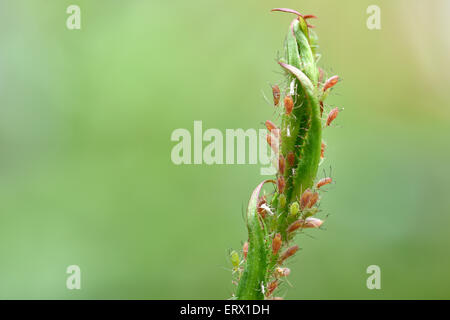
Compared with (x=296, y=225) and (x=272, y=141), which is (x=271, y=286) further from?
(x=272, y=141)

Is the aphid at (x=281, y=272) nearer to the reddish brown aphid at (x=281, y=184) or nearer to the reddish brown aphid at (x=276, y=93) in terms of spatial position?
the reddish brown aphid at (x=281, y=184)

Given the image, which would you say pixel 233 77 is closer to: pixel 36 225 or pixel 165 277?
pixel 165 277

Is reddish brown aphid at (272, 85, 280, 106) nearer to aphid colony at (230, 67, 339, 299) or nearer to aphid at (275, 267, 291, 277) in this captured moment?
aphid colony at (230, 67, 339, 299)

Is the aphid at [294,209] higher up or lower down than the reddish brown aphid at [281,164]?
lower down

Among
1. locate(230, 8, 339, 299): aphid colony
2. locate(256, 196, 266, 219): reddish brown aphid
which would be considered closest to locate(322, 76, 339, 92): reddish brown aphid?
locate(230, 8, 339, 299): aphid colony

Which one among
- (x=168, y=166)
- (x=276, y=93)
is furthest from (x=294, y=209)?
(x=168, y=166)

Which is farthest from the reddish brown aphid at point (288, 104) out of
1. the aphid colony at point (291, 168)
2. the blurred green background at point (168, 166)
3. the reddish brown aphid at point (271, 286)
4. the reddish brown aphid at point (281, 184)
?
the blurred green background at point (168, 166)
